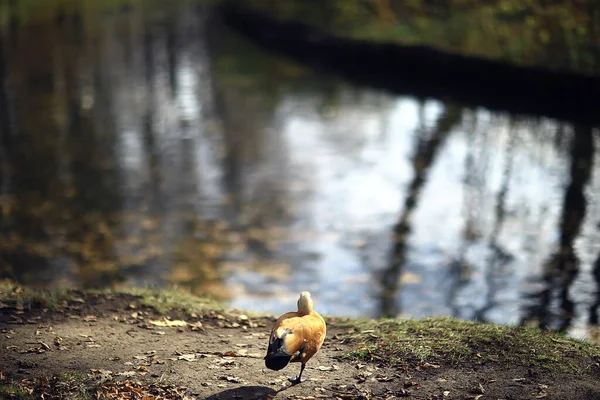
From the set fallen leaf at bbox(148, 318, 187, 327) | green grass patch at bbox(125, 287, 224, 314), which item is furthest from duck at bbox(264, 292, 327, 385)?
green grass patch at bbox(125, 287, 224, 314)

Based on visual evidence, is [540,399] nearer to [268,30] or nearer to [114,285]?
[114,285]

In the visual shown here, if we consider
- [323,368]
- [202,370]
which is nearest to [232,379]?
[202,370]

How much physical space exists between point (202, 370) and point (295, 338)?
1.14 meters

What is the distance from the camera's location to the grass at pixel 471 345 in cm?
613

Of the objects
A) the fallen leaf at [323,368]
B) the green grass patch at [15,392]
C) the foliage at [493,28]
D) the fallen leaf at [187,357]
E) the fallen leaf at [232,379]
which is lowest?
the fallen leaf at [323,368]

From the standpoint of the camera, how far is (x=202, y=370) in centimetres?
606

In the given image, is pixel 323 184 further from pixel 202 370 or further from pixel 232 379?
pixel 232 379

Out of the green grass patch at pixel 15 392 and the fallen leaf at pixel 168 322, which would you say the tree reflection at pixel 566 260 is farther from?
the green grass patch at pixel 15 392

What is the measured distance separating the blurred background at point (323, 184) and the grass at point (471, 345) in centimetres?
245

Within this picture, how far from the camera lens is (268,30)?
1190 inches

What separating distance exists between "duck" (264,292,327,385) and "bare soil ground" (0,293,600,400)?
43cm

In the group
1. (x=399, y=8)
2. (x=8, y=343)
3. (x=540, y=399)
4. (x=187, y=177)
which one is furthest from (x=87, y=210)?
(x=399, y=8)

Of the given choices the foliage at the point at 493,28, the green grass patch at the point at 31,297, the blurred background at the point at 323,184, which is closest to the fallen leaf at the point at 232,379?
the green grass patch at the point at 31,297

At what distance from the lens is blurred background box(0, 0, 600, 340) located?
1052cm
